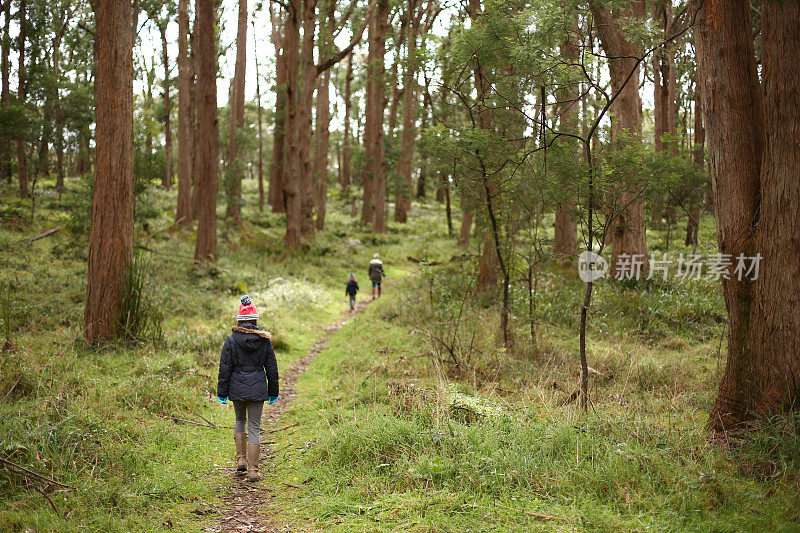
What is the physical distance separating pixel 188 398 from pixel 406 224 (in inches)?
897

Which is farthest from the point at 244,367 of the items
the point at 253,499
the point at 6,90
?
the point at 6,90

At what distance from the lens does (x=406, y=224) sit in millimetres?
29094

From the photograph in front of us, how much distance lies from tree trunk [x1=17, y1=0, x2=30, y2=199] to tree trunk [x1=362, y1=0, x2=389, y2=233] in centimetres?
1365

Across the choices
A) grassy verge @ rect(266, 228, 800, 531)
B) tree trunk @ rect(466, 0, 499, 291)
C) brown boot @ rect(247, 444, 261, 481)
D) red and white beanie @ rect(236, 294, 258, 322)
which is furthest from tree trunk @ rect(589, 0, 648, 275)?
brown boot @ rect(247, 444, 261, 481)

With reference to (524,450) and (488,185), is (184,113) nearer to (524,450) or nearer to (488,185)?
(488,185)

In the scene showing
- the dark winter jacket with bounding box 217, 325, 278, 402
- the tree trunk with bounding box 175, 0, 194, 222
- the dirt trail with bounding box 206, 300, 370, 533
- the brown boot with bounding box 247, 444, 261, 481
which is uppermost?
the tree trunk with bounding box 175, 0, 194, 222

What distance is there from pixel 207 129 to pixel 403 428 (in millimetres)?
12128

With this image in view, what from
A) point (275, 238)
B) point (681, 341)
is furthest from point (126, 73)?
point (275, 238)

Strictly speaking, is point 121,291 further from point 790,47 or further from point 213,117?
point 790,47

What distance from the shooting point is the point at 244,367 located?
5438 mm

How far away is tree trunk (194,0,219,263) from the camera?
45.9 ft

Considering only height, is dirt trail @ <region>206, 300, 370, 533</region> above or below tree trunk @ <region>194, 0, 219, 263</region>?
below

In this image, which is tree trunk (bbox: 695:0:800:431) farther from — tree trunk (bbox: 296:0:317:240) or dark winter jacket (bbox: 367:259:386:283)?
tree trunk (bbox: 296:0:317:240)

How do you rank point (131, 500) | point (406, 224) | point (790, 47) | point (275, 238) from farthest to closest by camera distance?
point (406, 224) → point (275, 238) → point (790, 47) → point (131, 500)
